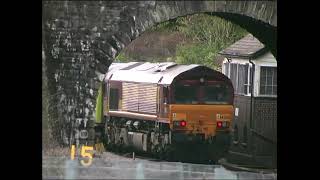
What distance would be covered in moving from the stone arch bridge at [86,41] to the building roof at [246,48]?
35.2 feet

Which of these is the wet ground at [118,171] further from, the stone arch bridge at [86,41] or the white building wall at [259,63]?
the white building wall at [259,63]

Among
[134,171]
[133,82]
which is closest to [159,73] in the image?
[133,82]

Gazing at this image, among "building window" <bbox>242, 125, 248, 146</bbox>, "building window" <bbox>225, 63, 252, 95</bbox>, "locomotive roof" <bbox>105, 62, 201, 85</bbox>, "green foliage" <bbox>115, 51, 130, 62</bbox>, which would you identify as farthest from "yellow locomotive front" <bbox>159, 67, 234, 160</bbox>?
"green foliage" <bbox>115, 51, 130, 62</bbox>

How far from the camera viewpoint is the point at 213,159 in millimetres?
21531

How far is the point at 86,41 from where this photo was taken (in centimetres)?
1327

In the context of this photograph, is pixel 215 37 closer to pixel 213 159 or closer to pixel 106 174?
pixel 213 159

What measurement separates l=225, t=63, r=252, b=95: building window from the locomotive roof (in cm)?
296

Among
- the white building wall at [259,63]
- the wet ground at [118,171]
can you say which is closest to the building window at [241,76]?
the white building wall at [259,63]

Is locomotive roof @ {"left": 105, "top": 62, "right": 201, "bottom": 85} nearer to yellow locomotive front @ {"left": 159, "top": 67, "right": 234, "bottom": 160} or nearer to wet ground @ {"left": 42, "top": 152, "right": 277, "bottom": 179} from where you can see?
yellow locomotive front @ {"left": 159, "top": 67, "right": 234, "bottom": 160}

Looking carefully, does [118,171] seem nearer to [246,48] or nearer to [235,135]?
[235,135]

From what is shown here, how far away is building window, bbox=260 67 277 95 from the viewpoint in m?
24.2

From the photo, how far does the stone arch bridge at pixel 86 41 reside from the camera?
13234 millimetres
